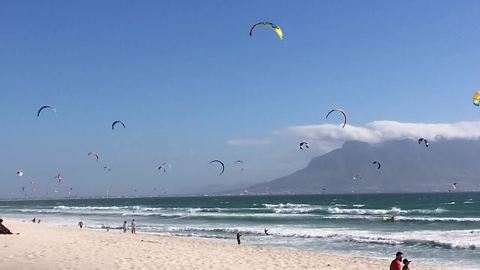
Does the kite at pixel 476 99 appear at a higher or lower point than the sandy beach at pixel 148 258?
higher

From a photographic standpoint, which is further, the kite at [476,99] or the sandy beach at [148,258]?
the kite at [476,99]

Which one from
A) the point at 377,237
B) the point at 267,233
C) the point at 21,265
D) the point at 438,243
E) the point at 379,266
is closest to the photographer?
the point at 21,265

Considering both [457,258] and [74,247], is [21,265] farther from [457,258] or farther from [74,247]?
[457,258]

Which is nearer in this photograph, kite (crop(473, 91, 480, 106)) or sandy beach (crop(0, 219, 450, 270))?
sandy beach (crop(0, 219, 450, 270))

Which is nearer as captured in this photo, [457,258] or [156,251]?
[156,251]

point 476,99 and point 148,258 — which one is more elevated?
point 476,99

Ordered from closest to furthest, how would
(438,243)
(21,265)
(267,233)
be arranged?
(21,265)
(438,243)
(267,233)

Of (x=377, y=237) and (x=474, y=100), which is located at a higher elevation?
(x=474, y=100)

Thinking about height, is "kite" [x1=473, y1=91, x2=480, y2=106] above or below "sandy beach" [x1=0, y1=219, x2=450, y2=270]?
above

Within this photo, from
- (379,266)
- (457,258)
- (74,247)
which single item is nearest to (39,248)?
(74,247)

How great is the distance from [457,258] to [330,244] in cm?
702

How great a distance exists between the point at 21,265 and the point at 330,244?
58.5ft

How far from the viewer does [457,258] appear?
22203 millimetres

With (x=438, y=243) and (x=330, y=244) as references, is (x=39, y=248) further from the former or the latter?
(x=438, y=243)
